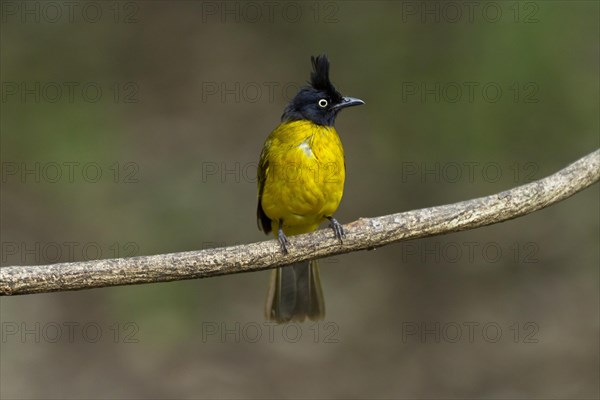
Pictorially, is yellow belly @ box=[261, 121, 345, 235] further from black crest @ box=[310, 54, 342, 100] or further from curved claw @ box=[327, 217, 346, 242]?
curved claw @ box=[327, 217, 346, 242]

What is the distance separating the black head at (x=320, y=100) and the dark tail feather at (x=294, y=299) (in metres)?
0.99

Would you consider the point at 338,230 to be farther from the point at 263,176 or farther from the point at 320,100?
the point at 320,100

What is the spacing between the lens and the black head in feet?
15.8

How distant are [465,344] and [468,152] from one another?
171 cm

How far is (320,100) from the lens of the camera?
4.83m

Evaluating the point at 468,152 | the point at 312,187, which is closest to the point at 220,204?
the point at 468,152

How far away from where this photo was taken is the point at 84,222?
7.41 m

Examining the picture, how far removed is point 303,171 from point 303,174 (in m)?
0.02

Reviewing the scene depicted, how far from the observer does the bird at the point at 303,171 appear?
14.9ft

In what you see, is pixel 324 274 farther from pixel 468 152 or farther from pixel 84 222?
pixel 84 222

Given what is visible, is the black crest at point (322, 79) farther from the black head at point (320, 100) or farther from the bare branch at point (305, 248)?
the bare branch at point (305, 248)

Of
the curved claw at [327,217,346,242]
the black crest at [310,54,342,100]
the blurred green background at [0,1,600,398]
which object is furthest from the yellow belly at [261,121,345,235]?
the blurred green background at [0,1,600,398]

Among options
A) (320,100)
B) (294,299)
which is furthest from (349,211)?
(320,100)

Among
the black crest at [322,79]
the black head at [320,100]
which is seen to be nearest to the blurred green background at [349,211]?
the black head at [320,100]
